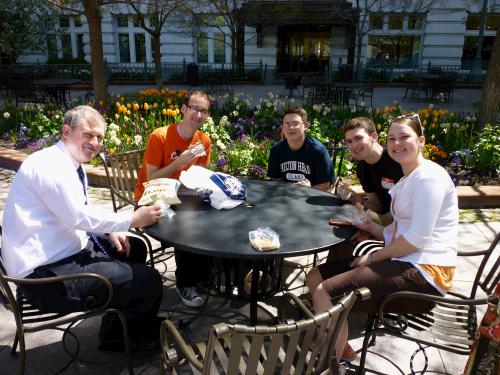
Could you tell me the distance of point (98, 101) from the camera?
25.9 ft

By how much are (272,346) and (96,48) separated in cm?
771

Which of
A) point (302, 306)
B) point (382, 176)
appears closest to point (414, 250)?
point (302, 306)

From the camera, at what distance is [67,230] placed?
2.16 m

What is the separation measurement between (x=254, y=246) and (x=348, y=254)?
1.22 metres

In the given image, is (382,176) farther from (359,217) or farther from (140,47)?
(140,47)

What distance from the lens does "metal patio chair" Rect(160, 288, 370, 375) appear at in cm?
127

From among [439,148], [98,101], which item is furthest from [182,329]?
[98,101]

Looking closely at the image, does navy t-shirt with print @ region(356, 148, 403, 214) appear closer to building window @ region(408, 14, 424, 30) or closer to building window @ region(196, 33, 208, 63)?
building window @ region(408, 14, 424, 30)

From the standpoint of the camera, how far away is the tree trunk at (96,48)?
24.5 ft

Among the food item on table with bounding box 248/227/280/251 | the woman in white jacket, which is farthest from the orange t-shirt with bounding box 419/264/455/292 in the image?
the food item on table with bounding box 248/227/280/251

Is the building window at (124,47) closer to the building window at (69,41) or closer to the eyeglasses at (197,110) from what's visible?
the building window at (69,41)

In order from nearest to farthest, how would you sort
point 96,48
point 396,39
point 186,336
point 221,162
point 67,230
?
point 67,230, point 186,336, point 221,162, point 96,48, point 396,39

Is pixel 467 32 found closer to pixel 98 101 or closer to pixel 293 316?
pixel 98 101

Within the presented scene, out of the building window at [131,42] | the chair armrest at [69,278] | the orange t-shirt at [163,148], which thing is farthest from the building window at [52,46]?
the chair armrest at [69,278]
